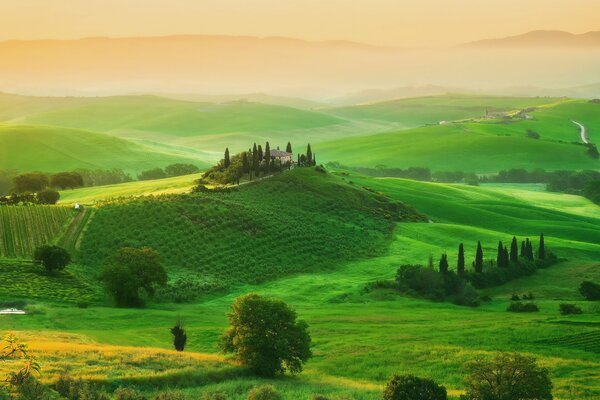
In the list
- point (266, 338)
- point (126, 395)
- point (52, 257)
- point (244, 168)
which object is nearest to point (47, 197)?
point (244, 168)

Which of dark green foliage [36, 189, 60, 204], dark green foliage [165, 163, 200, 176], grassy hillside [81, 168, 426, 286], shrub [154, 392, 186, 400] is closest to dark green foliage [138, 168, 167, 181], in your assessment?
dark green foliage [165, 163, 200, 176]

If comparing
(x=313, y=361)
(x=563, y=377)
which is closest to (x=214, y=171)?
(x=313, y=361)

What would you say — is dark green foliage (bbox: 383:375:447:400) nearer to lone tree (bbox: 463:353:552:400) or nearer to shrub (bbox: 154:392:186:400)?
lone tree (bbox: 463:353:552:400)

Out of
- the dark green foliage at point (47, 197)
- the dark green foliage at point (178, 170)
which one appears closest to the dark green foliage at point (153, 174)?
the dark green foliage at point (178, 170)

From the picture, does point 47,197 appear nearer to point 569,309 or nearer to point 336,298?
point 336,298

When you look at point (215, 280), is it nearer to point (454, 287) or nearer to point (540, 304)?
point (454, 287)

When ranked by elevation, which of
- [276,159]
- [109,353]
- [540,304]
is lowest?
[540,304]

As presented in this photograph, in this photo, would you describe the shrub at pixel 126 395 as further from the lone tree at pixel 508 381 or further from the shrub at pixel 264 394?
the lone tree at pixel 508 381
